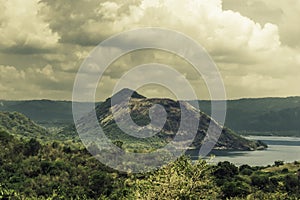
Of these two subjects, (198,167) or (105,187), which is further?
(105,187)

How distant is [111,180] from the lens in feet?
477

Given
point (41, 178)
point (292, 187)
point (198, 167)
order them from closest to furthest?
point (198, 167)
point (292, 187)
point (41, 178)

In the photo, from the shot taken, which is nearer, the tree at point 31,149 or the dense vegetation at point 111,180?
the dense vegetation at point 111,180

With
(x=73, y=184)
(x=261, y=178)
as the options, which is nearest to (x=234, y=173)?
(x=261, y=178)

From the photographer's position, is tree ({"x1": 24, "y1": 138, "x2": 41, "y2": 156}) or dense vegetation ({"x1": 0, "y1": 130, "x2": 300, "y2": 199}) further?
tree ({"x1": 24, "y1": 138, "x2": 41, "y2": 156})

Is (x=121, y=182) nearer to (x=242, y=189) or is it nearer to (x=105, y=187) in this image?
(x=105, y=187)

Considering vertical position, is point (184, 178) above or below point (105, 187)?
above

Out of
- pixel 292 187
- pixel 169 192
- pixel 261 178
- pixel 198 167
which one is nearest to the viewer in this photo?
pixel 169 192

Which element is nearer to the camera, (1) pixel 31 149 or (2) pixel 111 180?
(2) pixel 111 180

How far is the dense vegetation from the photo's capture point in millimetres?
53281

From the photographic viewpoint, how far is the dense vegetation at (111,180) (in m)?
53.3

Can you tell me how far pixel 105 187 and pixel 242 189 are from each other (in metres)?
45.8

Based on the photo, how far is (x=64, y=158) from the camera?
625 ft

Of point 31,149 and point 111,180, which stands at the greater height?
point 31,149
